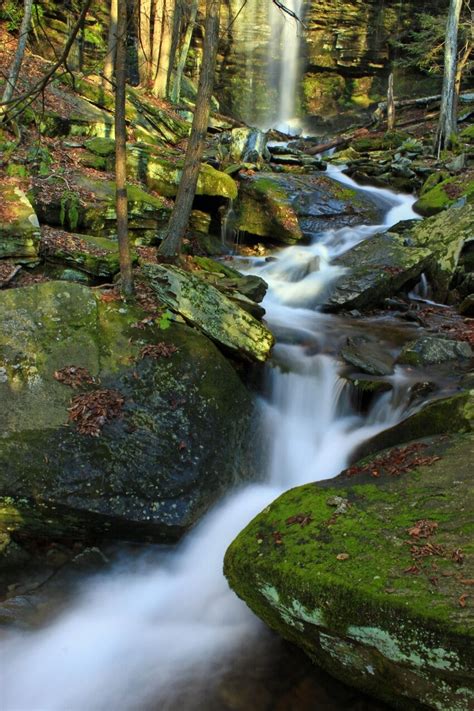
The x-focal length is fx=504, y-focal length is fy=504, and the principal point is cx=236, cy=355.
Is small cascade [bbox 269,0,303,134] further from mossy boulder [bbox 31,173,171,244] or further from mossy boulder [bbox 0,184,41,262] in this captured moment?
mossy boulder [bbox 0,184,41,262]

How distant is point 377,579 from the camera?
314 centimetres

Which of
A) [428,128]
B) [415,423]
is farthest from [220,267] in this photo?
[428,128]

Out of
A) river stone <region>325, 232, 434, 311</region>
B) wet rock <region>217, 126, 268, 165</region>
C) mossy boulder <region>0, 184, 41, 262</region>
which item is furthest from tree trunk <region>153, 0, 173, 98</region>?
mossy boulder <region>0, 184, 41, 262</region>

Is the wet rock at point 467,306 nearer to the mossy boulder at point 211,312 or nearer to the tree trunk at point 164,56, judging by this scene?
the mossy boulder at point 211,312

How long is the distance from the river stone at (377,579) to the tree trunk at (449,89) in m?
18.7

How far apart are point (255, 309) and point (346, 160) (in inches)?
554

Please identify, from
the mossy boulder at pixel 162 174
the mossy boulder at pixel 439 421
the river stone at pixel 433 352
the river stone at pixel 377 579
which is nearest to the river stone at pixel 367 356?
the river stone at pixel 433 352

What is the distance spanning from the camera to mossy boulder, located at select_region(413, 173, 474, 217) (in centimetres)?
1343

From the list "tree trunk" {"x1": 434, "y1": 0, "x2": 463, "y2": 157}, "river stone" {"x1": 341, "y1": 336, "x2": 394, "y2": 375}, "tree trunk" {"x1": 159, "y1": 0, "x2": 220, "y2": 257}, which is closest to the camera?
"river stone" {"x1": 341, "y1": 336, "x2": 394, "y2": 375}

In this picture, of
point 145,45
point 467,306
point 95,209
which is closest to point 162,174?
point 95,209

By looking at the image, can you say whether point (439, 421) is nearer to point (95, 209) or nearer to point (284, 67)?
point (95, 209)

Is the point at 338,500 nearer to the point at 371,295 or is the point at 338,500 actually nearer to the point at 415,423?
the point at 415,423

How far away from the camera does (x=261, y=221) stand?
13211 millimetres

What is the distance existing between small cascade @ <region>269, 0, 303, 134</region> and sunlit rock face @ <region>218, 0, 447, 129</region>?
0.16ft
